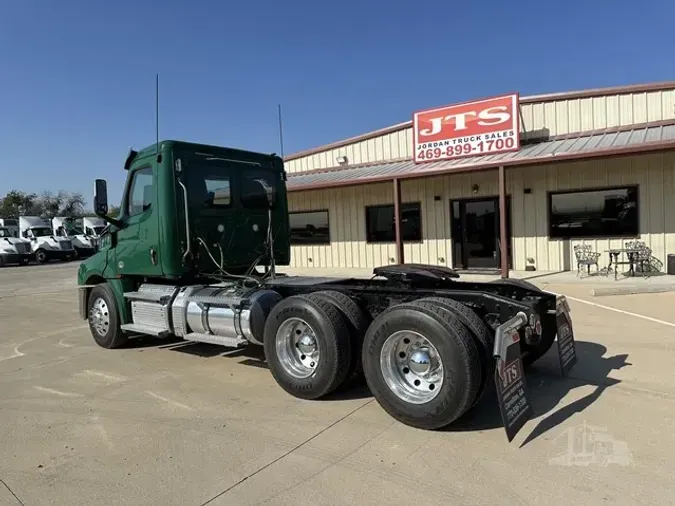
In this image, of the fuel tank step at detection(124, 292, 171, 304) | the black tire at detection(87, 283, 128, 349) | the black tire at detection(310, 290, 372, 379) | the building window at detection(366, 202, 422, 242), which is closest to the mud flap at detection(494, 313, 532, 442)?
the black tire at detection(310, 290, 372, 379)

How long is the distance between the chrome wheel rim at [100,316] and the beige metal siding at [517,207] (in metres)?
10.7

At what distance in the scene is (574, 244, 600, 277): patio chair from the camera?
41.7 ft

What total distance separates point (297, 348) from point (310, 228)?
46.7 feet

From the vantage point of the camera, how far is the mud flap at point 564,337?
4.83 meters

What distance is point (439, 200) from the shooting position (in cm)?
1583

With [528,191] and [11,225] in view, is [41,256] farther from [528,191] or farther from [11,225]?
[528,191]

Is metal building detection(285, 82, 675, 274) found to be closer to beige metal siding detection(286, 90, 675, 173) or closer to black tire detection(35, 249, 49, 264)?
beige metal siding detection(286, 90, 675, 173)

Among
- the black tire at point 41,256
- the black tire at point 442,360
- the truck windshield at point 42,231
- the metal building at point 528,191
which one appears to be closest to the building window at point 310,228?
the metal building at point 528,191


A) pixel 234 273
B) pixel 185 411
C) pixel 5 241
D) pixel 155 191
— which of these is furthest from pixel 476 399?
pixel 5 241

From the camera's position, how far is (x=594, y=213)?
13508 millimetres

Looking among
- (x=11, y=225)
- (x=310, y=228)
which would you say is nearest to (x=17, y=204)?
(x=11, y=225)

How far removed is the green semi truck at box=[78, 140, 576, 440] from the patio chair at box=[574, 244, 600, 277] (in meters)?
8.46

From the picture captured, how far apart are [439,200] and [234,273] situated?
1009 centimetres

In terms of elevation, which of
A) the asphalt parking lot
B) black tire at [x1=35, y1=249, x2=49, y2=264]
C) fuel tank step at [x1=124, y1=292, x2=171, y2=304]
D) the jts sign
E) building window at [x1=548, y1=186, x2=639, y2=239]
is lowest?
the asphalt parking lot
